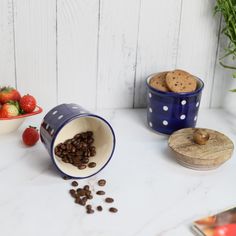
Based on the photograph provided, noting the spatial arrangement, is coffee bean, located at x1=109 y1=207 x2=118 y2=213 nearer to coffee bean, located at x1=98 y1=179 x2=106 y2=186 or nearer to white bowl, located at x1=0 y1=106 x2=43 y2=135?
coffee bean, located at x1=98 y1=179 x2=106 y2=186

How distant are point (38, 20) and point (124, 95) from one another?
0.31 m

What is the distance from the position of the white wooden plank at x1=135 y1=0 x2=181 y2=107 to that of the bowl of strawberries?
322 mm

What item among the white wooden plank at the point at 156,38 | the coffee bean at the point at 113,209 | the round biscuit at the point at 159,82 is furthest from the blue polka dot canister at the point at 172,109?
the coffee bean at the point at 113,209

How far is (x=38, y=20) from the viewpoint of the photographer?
3.72 ft

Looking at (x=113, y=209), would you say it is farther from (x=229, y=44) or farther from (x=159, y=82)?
(x=229, y=44)

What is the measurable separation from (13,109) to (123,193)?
0.35m

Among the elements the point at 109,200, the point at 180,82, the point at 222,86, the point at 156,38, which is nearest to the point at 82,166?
the point at 109,200

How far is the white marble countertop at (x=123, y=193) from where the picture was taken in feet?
2.62

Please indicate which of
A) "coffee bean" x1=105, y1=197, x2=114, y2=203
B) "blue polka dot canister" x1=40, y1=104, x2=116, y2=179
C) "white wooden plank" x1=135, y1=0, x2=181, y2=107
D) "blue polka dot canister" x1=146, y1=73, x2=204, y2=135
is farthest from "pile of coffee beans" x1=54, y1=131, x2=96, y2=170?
"white wooden plank" x1=135, y1=0, x2=181, y2=107

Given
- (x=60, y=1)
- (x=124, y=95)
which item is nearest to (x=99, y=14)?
(x=60, y=1)

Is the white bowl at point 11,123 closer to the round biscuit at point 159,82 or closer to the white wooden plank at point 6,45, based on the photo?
the white wooden plank at point 6,45

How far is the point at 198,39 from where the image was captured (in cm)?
125

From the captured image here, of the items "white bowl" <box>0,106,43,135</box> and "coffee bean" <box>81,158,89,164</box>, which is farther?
"white bowl" <box>0,106,43,135</box>

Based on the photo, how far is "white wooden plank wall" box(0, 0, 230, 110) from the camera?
3.74ft
